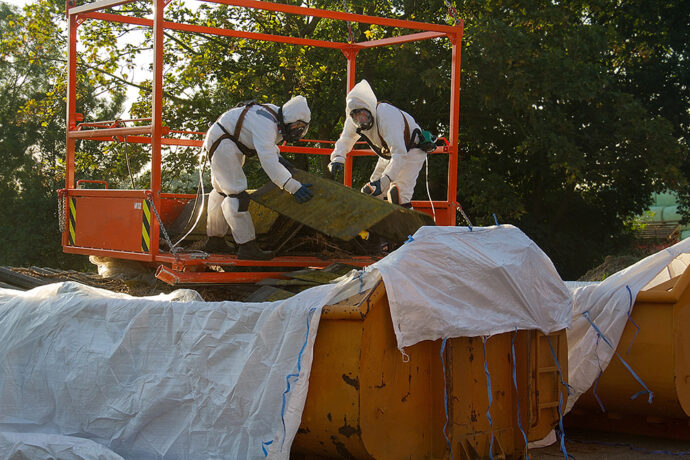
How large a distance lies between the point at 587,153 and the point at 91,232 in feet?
45.2

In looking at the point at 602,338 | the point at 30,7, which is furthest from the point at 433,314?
the point at 30,7

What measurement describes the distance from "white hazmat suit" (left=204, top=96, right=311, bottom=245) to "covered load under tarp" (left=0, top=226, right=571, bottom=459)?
5.39 ft

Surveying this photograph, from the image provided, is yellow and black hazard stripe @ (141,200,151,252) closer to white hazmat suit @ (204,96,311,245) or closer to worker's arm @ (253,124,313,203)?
white hazmat suit @ (204,96,311,245)

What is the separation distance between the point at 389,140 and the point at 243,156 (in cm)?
144

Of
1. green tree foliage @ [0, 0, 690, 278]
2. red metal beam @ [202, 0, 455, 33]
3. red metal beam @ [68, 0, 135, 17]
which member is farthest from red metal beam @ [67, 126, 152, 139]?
green tree foliage @ [0, 0, 690, 278]

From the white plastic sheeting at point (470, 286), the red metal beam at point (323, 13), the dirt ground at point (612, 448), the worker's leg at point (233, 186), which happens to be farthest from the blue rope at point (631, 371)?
the red metal beam at point (323, 13)

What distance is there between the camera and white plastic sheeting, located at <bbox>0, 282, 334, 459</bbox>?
477cm

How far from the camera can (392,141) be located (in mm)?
8133

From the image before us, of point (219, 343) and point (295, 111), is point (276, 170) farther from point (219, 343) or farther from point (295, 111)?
point (219, 343)

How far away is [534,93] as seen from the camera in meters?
17.7

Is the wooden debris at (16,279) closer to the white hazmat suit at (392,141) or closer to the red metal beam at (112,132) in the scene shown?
the red metal beam at (112,132)

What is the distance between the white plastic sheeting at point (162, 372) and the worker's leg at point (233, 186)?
1.55 meters

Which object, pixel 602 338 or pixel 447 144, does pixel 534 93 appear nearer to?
pixel 447 144

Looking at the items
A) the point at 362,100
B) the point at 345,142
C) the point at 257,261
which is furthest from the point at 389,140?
the point at 257,261
